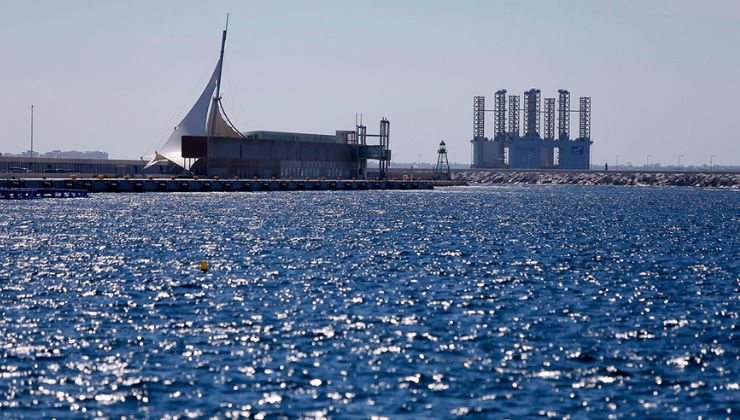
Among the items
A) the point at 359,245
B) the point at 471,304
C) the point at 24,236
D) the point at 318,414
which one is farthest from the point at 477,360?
the point at 24,236

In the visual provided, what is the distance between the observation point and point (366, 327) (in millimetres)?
39531

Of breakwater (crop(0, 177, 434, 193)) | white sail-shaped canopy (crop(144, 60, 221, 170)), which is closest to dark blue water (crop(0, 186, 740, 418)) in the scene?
breakwater (crop(0, 177, 434, 193))

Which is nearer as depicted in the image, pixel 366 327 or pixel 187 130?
pixel 366 327

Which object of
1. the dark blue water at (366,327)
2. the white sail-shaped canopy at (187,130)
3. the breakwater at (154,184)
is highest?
the white sail-shaped canopy at (187,130)

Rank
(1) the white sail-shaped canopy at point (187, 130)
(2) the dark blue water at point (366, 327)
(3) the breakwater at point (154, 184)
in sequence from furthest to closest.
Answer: (1) the white sail-shaped canopy at point (187, 130)
(3) the breakwater at point (154, 184)
(2) the dark blue water at point (366, 327)

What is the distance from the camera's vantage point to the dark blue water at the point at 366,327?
93.7 feet

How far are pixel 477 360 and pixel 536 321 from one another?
8310 mm

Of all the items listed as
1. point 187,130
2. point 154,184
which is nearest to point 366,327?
point 154,184

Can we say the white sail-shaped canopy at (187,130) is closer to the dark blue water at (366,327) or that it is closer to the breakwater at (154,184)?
the breakwater at (154,184)

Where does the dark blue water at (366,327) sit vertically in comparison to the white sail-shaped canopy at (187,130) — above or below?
below

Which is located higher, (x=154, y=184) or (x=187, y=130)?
(x=187, y=130)

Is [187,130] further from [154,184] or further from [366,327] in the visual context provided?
[366,327]

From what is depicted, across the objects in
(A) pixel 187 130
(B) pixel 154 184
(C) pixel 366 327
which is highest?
(A) pixel 187 130

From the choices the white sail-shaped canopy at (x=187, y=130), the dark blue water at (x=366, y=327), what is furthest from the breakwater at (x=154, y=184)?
the dark blue water at (x=366, y=327)
